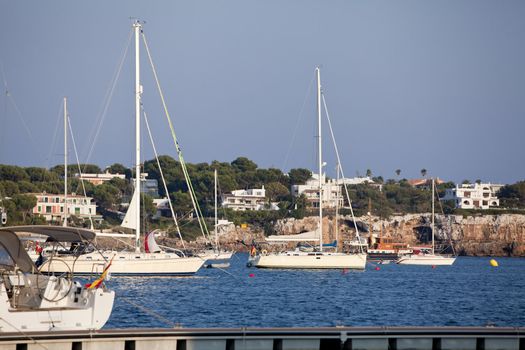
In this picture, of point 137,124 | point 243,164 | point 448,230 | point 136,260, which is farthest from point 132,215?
point 243,164

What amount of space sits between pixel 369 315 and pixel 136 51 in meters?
25.9

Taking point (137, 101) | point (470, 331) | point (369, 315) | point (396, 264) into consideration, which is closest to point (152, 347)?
point (470, 331)

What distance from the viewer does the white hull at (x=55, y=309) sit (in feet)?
84.0

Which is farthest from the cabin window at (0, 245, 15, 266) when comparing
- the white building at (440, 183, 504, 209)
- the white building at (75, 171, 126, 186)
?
the white building at (440, 183, 504, 209)

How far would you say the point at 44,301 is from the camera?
85.4ft

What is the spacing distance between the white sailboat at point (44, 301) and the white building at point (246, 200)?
121m

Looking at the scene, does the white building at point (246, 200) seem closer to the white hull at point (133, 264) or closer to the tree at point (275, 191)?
the tree at point (275, 191)

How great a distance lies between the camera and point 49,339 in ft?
75.7

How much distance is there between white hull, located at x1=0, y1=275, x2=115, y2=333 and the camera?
25.6 metres

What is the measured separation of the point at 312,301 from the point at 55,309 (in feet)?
69.4

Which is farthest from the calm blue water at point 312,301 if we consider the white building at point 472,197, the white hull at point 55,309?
the white building at point 472,197

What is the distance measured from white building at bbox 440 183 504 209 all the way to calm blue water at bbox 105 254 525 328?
323 ft

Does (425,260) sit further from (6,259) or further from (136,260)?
(6,259)

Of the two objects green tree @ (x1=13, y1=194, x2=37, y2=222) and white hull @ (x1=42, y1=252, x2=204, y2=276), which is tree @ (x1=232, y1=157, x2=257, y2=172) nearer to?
green tree @ (x1=13, y1=194, x2=37, y2=222)
